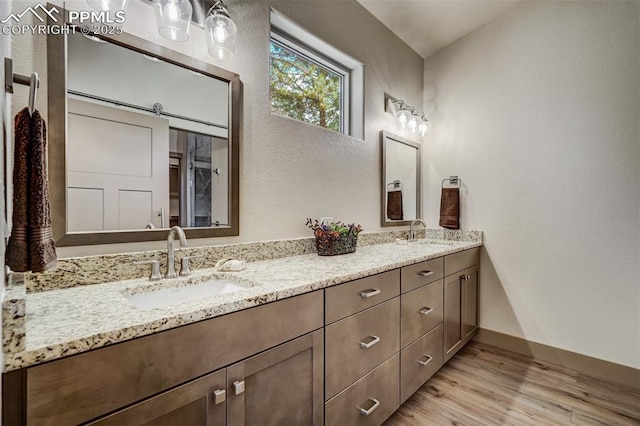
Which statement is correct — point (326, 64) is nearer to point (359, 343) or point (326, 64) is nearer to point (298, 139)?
point (298, 139)

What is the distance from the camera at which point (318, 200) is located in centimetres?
201

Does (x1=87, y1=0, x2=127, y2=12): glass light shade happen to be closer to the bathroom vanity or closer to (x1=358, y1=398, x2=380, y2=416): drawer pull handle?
the bathroom vanity

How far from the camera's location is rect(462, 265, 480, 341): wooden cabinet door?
2.38 metres

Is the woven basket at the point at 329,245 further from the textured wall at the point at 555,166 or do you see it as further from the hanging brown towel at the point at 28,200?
the textured wall at the point at 555,166

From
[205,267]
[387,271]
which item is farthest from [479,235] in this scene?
[205,267]

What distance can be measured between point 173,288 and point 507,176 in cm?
260

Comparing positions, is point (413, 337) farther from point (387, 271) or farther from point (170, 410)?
point (170, 410)

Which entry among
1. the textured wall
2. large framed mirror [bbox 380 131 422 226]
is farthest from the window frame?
the textured wall

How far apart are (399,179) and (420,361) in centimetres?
154

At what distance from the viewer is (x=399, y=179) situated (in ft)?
9.09

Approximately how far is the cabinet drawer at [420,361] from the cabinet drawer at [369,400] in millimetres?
78

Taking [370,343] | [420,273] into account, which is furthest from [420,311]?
[370,343]

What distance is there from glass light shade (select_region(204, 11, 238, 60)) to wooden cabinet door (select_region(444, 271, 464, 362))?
1919 millimetres

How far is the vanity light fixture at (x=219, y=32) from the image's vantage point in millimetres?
1340
